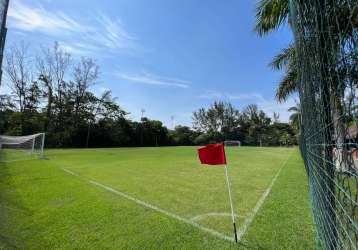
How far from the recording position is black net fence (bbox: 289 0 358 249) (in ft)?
4.89

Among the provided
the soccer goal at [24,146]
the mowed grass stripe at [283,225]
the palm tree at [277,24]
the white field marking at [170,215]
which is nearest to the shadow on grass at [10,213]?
the white field marking at [170,215]

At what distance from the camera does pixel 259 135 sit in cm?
6053

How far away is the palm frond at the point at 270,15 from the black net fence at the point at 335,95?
4.08 meters

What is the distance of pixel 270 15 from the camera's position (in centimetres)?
782

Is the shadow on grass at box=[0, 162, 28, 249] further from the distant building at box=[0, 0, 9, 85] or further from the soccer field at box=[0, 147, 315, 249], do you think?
the distant building at box=[0, 0, 9, 85]

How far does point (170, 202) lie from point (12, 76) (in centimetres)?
3625

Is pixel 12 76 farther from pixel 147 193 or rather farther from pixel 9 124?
pixel 147 193

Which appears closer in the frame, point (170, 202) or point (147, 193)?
point (170, 202)

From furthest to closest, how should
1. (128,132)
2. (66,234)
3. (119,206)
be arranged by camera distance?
1. (128,132)
2. (119,206)
3. (66,234)

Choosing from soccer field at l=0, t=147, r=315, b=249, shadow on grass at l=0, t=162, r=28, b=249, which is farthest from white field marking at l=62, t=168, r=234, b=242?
shadow on grass at l=0, t=162, r=28, b=249

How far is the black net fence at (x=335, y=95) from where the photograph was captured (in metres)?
1.49

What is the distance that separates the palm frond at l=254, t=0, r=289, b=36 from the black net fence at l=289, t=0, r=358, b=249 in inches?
161

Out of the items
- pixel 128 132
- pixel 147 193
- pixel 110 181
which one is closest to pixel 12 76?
pixel 128 132

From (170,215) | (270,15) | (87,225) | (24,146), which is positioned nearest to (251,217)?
(170,215)
